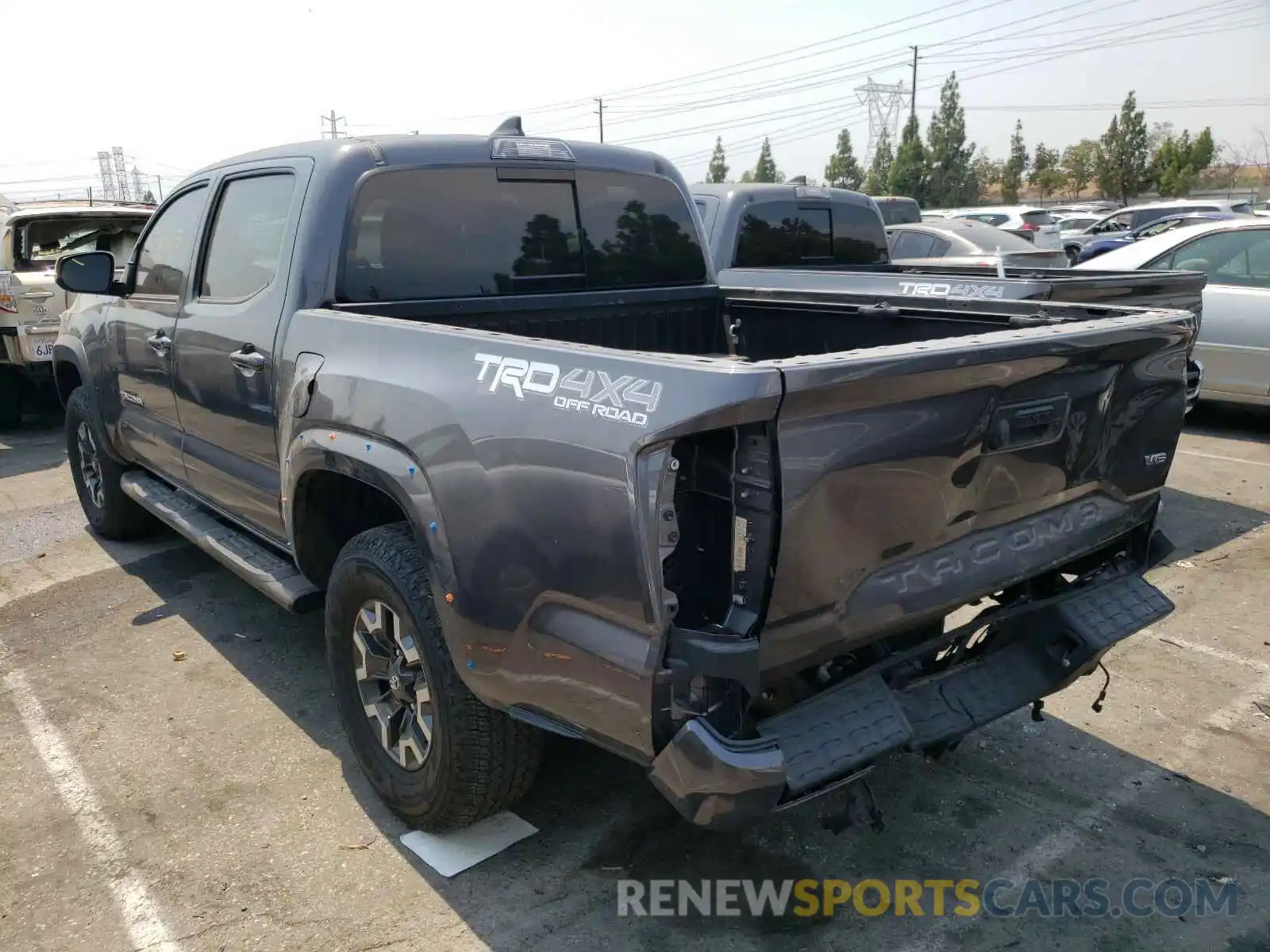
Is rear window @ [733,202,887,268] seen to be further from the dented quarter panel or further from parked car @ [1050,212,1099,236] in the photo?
parked car @ [1050,212,1099,236]

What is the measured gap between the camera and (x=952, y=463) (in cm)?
241

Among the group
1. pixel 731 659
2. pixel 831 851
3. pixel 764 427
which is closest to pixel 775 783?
pixel 731 659

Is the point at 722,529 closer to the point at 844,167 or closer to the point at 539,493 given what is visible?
the point at 539,493

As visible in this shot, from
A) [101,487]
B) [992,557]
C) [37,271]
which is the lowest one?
[101,487]

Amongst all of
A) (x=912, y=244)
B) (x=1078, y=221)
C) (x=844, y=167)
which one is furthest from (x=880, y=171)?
(x=912, y=244)

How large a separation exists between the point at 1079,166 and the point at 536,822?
75.4 m

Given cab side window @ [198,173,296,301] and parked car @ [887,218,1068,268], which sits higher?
cab side window @ [198,173,296,301]

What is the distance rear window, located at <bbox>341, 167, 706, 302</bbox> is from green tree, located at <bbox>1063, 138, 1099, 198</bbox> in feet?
228

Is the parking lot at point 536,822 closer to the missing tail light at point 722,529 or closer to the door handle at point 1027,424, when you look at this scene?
the missing tail light at point 722,529

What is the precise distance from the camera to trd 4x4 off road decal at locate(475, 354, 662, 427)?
209 centimetres

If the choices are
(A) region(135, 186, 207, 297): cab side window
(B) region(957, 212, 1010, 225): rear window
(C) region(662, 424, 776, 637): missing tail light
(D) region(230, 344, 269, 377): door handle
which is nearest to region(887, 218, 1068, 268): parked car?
(A) region(135, 186, 207, 297): cab side window

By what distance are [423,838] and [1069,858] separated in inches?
78.7

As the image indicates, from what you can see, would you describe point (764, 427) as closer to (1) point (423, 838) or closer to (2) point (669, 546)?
(2) point (669, 546)

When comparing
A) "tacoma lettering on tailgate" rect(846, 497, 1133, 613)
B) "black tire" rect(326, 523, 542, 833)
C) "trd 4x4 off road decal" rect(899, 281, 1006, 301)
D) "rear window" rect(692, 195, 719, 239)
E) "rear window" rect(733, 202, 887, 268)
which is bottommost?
"black tire" rect(326, 523, 542, 833)
